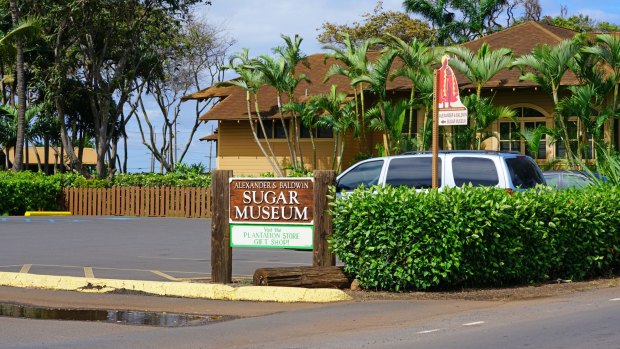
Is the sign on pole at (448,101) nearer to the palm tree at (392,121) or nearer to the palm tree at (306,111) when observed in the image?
the palm tree at (392,121)

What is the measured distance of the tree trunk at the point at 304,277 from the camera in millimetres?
12695

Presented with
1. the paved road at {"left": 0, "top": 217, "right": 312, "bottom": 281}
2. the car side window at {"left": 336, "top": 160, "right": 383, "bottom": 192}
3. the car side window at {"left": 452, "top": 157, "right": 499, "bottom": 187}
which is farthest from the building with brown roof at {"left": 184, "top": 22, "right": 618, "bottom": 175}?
the car side window at {"left": 452, "top": 157, "right": 499, "bottom": 187}

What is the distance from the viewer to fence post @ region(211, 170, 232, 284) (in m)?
13.6

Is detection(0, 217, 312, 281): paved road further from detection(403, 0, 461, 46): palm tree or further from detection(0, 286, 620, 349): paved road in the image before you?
detection(403, 0, 461, 46): palm tree

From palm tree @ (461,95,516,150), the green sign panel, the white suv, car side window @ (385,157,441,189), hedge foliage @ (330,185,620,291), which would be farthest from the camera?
palm tree @ (461,95,516,150)

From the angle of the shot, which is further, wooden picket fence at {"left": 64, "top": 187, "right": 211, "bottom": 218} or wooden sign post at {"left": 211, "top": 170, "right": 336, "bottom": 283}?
wooden picket fence at {"left": 64, "top": 187, "right": 211, "bottom": 218}

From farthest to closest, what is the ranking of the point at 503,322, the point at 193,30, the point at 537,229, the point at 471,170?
the point at 193,30 → the point at 471,170 → the point at 537,229 → the point at 503,322

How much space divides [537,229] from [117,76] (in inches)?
1495

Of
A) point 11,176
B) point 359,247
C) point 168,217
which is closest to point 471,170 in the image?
point 359,247

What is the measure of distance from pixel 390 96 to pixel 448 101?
23.5m

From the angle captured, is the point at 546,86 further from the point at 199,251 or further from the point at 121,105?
the point at 121,105

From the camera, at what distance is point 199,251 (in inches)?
778

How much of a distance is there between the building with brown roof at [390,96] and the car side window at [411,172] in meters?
15.9

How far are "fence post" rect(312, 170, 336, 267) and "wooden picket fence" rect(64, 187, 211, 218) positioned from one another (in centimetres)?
2158
